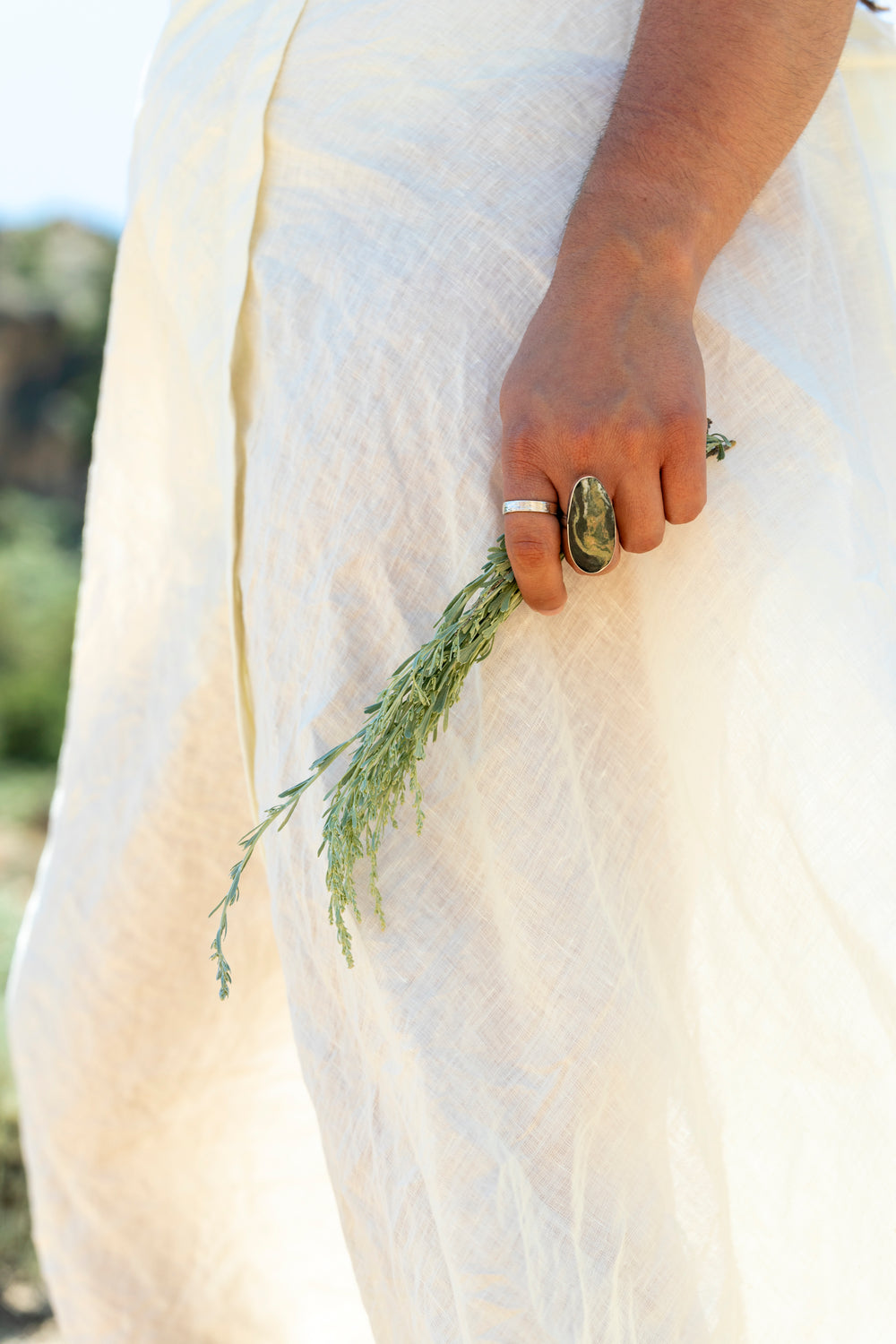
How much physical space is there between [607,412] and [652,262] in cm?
14

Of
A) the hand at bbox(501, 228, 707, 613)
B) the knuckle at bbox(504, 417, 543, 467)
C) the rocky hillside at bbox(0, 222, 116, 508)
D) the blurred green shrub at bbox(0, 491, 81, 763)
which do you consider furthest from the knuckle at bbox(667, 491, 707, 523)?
the rocky hillside at bbox(0, 222, 116, 508)

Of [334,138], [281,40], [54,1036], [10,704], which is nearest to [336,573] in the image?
[334,138]

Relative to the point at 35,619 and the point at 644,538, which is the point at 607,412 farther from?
the point at 35,619

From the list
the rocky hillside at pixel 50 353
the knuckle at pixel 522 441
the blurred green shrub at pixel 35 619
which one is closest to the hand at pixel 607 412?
the knuckle at pixel 522 441

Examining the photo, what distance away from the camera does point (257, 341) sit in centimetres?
105

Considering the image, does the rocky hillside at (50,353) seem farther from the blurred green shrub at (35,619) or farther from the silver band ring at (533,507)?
the silver band ring at (533,507)

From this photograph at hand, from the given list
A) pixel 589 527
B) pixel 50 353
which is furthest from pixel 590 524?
pixel 50 353

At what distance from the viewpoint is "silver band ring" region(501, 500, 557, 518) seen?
84 cm

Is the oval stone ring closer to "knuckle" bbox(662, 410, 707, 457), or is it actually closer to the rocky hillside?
"knuckle" bbox(662, 410, 707, 457)

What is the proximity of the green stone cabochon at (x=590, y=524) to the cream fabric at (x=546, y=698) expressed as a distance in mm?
54

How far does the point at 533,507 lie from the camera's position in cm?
84

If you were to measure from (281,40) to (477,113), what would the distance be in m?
0.21

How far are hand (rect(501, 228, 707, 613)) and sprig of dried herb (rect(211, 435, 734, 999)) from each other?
0.03 m

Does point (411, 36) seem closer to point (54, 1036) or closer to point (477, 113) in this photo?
point (477, 113)
